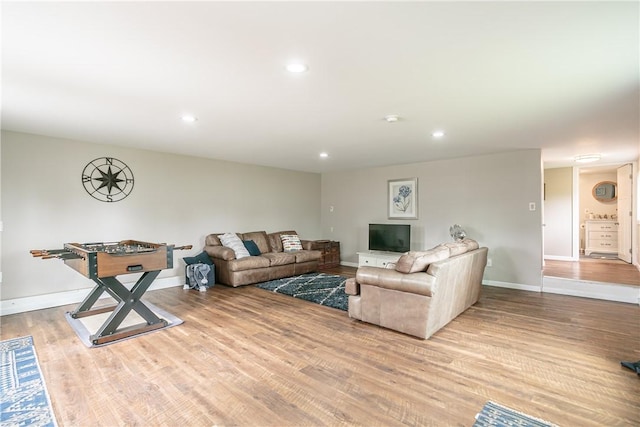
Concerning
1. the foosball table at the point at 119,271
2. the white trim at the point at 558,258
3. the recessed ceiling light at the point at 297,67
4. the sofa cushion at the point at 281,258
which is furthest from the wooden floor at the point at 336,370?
the white trim at the point at 558,258

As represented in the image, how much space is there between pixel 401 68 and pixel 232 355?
2679 mm

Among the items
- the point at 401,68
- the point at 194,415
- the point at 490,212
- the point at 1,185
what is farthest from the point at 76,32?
the point at 490,212

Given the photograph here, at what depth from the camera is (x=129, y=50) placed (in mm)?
2014

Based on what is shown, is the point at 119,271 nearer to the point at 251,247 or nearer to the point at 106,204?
the point at 106,204

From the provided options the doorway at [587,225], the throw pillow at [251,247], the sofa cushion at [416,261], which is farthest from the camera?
the doorway at [587,225]

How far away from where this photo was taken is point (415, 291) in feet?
10.2

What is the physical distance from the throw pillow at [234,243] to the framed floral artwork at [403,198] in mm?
3128

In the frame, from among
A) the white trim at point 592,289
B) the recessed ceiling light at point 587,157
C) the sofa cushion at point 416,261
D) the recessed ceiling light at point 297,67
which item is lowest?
the white trim at point 592,289

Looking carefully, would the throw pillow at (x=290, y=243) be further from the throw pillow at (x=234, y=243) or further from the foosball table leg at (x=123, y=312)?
the foosball table leg at (x=123, y=312)

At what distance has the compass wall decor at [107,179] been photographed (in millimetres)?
4609

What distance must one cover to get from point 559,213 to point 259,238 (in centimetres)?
684

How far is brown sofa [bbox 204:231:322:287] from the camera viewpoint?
5.29m

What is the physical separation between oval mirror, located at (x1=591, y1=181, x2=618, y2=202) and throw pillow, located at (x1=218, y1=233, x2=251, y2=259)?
29.8 feet

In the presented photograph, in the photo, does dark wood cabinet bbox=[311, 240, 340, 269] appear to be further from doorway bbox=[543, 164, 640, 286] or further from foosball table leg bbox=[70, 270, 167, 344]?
doorway bbox=[543, 164, 640, 286]
